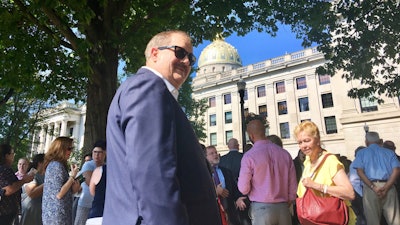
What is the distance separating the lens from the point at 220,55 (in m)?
79.1

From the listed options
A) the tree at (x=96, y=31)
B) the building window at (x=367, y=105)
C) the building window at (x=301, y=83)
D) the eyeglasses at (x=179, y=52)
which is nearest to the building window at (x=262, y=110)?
the building window at (x=301, y=83)

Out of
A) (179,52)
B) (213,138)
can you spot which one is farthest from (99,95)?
(213,138)

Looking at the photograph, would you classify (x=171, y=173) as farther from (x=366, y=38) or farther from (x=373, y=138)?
(x=366, y=38)

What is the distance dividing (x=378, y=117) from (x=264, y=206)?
30261 mm

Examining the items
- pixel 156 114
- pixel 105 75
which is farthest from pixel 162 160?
pixel 105 75

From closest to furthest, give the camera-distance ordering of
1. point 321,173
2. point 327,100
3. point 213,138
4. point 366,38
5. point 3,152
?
point 321,173, point 3,152, point 366,38, point 327,100, point 213,138

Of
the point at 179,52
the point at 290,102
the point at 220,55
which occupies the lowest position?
the point at 179,52

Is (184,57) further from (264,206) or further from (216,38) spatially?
(216,38)

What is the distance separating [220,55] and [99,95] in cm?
7405

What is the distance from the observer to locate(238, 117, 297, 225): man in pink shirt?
3793 mm

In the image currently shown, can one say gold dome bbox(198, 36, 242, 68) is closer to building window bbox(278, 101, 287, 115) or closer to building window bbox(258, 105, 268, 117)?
building window bbox(258, 105, 268, 117)

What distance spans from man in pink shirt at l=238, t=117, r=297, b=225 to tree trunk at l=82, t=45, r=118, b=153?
3842 millimetres

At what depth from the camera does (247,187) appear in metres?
3.92

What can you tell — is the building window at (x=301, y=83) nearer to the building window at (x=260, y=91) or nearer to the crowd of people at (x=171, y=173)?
the building window at (x=260, y=91)
